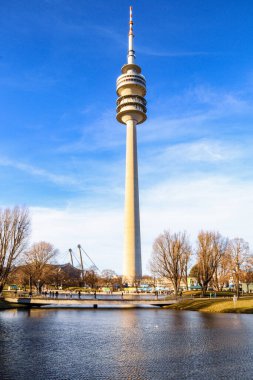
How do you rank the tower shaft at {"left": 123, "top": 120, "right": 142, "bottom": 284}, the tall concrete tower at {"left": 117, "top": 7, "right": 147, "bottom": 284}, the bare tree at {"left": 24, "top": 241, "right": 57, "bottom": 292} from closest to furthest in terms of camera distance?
the bare tree at {"left": 24, "top": 241, "right": 57, "bottom": 292}
the tower shaft at {"left": 123, "top": 120, "right": 142, "bottom": 284}
the tall concrete tower at {"left": 117, "top": 7, "right": 147, "bottom": 284}

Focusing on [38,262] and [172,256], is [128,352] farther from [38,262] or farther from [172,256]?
[38,262]

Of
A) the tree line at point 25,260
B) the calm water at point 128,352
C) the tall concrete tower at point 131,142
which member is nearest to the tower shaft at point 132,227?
the tall concrete tower at point 131,142

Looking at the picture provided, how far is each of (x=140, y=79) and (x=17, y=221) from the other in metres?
81.5


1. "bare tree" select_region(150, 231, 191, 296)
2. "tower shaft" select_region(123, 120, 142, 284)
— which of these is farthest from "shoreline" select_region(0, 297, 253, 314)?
"tower shaft" select_region(123, 120, 142, 284)

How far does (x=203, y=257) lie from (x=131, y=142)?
2105 inches

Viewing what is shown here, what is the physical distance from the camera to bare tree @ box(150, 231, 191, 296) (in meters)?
65.8

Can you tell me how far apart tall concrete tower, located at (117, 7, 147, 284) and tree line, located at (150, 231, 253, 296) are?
2883 centimetres

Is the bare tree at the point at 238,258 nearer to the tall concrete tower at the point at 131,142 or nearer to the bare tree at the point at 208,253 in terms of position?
the bare tree at the point at 208,253

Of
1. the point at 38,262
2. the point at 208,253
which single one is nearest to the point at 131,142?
the point at 38,262

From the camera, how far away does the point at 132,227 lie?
10581 centimetres

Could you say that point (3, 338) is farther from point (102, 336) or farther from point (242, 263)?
point (242, 263)

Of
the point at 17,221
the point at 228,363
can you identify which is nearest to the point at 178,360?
the point at 228,363

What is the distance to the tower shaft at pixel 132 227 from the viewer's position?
10506cm

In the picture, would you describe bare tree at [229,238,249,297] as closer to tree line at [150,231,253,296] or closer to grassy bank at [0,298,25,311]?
tree line at [150,231,253,296]
